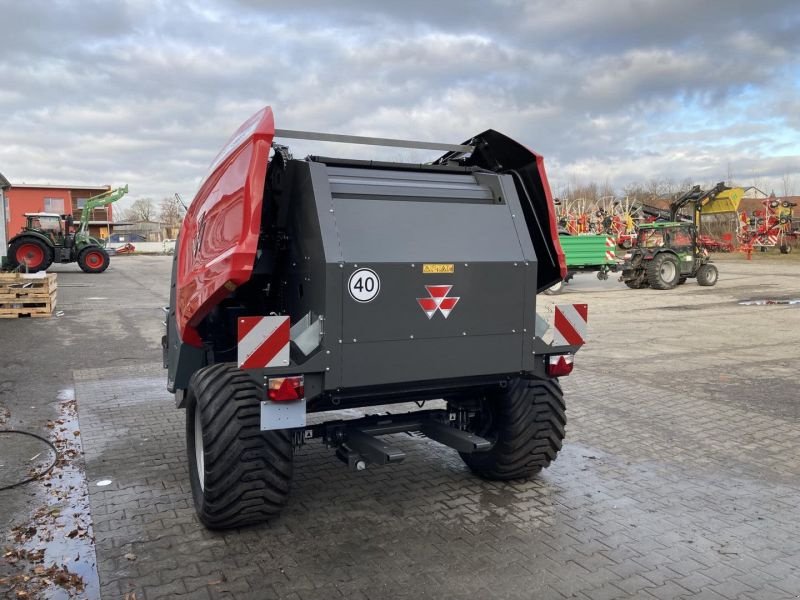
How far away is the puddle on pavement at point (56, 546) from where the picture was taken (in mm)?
3361

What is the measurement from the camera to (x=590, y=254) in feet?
71.8

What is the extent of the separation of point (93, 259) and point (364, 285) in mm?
27274

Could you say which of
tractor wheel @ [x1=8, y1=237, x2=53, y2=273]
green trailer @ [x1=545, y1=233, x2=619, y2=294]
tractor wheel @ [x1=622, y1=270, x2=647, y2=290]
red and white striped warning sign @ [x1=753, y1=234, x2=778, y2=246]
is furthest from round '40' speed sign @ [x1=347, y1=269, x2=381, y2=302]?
red and white striped warning sign @ [x1=753, y1=234, x2=778, y2=246]

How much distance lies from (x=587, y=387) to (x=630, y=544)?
4212mm

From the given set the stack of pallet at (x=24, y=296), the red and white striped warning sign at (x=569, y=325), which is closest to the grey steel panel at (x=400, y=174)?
the red and white striped warning sign at (x=569, y=325)

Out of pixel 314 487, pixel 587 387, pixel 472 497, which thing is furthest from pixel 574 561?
pixel 587 387

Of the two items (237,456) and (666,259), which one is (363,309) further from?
(666,259)

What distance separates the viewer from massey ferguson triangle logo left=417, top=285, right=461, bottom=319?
12.4ft

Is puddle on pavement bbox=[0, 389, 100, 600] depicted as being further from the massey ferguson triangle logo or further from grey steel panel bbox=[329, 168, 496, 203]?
grey steel panel bbox=[329, 168, 496, 203]

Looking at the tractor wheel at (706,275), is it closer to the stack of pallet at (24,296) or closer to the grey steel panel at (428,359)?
the stack of pallet at (24,296)

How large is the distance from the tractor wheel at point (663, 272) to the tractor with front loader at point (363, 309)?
57.8 feet

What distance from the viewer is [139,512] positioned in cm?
427

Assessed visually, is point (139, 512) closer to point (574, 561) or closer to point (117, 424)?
point (117, 424)

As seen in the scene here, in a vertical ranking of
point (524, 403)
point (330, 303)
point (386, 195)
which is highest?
point (386, 195)
